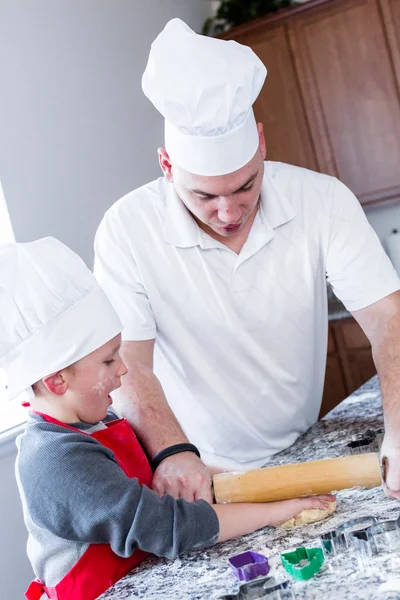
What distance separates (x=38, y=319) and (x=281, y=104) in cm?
307

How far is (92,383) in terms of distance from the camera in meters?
1.17

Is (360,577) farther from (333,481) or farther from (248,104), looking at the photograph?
(248,104)

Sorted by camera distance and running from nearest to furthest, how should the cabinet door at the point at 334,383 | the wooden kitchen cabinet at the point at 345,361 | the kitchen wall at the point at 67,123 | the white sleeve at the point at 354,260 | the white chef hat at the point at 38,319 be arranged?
the white chef hat at the point at 38,319 < the white sleeve at the point at 354,260 < the kitchen wall at the point at 67,123 < the wooden kitchen cabinet at the point at 345,361 < the cabinet door at the point at 334,383

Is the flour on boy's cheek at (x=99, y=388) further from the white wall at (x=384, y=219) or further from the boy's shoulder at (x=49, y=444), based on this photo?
the white wall at (x=384, y=219)

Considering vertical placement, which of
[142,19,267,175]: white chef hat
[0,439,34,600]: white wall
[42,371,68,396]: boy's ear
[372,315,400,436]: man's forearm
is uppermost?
[142,19,267,175]: white chef hat

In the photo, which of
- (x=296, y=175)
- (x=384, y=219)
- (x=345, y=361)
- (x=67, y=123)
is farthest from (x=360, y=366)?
(x=296, y=175)

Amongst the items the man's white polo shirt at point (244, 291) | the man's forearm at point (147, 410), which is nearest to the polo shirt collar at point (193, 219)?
the man's white polo shirt at point (244, 291)

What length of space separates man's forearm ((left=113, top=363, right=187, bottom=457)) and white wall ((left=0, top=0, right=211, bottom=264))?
1631mm

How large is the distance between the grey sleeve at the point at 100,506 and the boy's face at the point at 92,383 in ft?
0.26

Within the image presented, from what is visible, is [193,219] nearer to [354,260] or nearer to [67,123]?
[354,260]

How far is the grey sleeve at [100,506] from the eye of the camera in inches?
40.9

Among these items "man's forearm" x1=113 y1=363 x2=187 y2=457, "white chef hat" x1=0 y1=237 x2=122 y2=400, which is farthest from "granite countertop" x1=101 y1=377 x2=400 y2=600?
"white chef hat" x1=0 y1=237 x2=122 y2=400

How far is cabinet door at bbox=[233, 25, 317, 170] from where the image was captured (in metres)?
3.90

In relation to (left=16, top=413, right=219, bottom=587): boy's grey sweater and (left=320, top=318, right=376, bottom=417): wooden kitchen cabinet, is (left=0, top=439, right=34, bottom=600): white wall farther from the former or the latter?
A: (left=320, top=318, right=376, bottom=417): wooden kitchen cabinet
